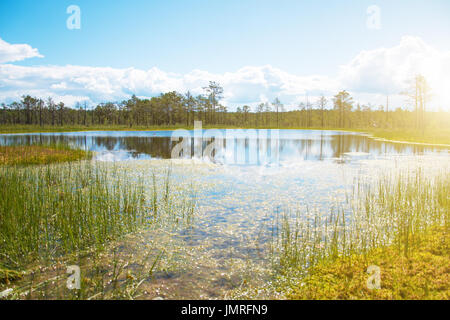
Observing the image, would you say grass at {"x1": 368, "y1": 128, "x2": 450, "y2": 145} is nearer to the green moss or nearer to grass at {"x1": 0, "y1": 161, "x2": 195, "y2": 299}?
the green moss

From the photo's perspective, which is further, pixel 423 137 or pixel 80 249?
pixel 423 137

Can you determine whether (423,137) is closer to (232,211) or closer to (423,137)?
(423,137)

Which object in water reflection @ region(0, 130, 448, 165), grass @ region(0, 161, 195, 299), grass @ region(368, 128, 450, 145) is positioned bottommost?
grass @ region(0, 161, 195, 299)

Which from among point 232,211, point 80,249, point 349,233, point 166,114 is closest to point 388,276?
point 349,233

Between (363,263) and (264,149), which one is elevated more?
(264,149)

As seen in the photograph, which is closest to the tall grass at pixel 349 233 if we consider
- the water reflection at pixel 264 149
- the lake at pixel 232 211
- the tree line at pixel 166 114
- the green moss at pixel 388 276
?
the green moss at pixel 388 276

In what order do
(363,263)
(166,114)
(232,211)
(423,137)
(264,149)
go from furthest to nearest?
(166,114) → (423,137) → (264,149) → (232,211) → (363,263)

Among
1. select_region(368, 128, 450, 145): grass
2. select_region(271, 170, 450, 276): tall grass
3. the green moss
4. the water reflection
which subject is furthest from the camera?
select_region(368, 128, 450, 145): grass

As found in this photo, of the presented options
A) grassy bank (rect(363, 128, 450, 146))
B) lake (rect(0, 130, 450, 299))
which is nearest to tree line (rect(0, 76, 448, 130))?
grassy bank (rect(363, 128, 450, 146))

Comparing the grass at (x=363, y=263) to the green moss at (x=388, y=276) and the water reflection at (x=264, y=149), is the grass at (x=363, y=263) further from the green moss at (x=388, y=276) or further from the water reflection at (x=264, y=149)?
the water reflection at (x=264, y=149)
